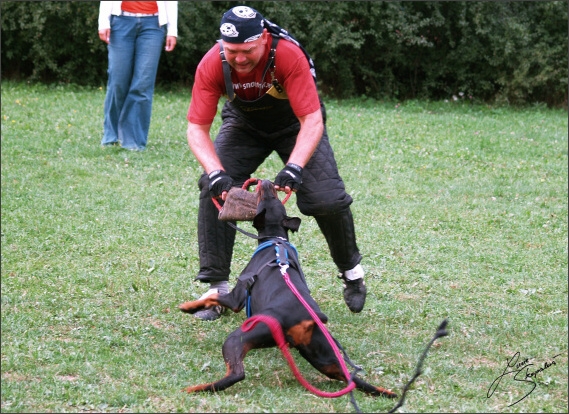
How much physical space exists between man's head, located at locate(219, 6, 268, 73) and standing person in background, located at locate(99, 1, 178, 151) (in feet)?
17.8

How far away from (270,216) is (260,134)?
2.70 ft

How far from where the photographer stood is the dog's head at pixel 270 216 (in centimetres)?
475

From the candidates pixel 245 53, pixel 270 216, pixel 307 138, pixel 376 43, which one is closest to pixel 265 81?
pixel 245 53

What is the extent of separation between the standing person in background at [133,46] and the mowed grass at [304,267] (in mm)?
612

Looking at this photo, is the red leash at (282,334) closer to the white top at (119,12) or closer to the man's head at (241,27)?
the man's head at (241,27)

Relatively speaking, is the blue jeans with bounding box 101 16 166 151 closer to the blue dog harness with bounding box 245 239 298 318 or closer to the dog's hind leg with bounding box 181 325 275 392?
the blue dog harness with bounding box 245 239 298 318

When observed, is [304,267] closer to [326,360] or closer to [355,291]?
[355,291]

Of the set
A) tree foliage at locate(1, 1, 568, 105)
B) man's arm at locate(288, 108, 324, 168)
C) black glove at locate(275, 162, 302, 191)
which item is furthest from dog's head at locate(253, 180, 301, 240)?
tree foliage at locate(1, 1, 568, 105)

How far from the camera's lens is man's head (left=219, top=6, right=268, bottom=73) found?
458 cm

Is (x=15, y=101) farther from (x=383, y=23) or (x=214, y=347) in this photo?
(x=214, y=347)

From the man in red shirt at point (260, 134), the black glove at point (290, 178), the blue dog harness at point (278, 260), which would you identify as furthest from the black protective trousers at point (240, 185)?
the blue dog harness at point (278, 260)

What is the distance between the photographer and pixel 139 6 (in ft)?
32.4

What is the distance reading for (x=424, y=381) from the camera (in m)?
4.39

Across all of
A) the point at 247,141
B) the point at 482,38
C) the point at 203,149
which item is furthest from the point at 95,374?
the point at 482,38
